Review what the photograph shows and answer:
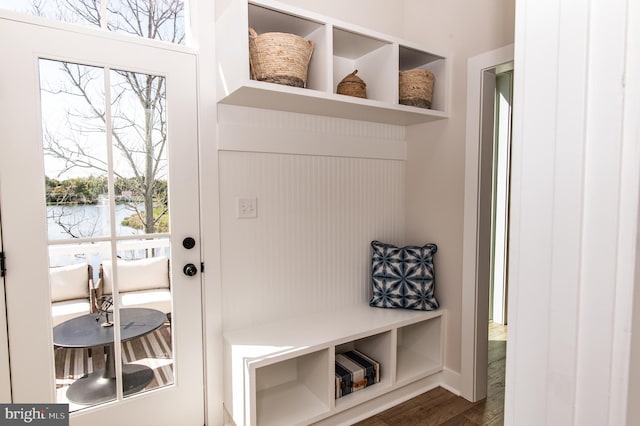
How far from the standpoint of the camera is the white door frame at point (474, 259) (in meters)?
2.21

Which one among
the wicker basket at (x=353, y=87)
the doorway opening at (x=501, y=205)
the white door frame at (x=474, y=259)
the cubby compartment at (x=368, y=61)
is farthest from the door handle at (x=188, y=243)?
the doorway opening at (x=501, y=205)

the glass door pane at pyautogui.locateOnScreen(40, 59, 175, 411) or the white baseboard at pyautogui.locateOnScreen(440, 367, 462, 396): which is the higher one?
the glass door pane at pyautogui.locateOnScreen(40, 59, 175, 411)

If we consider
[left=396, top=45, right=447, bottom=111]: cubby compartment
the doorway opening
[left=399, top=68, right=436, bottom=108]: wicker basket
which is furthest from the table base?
the doorway opening

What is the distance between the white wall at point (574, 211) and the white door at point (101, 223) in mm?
1713

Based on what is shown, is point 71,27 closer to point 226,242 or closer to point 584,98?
point 226,242

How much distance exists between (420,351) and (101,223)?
2.07m

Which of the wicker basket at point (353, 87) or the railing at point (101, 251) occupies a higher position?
the wicker basket at point (353, 87)

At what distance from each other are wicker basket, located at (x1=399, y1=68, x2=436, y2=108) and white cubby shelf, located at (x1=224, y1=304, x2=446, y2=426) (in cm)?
128

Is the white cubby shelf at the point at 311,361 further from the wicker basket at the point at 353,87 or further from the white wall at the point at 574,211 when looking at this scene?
the white wall at the point at 574,211

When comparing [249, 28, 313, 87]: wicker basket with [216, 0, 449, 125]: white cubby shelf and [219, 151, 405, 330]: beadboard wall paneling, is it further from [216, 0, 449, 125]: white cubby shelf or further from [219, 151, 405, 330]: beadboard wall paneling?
[219, 151, 405, 330]: beadboard wall paneling

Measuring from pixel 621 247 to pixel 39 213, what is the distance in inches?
75.5

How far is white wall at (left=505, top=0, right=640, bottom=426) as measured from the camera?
0.37m

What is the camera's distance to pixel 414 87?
223cm

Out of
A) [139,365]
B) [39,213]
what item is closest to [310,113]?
[39,213]
